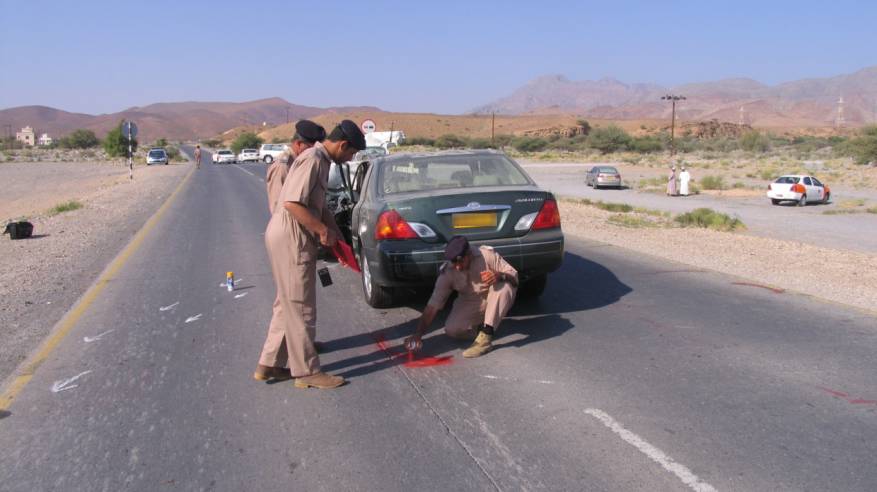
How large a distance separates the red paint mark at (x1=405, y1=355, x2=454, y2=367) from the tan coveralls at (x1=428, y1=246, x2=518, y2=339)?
36 cm

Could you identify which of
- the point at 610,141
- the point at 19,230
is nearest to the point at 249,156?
the point at 610,141

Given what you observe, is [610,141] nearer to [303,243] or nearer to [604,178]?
[604,178]

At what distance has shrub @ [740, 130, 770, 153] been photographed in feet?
265

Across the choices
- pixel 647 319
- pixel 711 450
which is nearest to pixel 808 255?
pixel 647 319

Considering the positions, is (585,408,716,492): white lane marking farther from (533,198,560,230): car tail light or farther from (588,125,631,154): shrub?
(588,125,631,154): shrub

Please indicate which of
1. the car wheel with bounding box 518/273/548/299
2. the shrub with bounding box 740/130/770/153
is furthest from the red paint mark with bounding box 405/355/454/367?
the shrub with bounding box 740/130/770/153

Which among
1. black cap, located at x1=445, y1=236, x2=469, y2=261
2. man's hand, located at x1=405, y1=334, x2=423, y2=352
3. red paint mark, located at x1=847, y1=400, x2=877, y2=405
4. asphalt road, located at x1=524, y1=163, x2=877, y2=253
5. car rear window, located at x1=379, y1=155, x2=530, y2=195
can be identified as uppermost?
car rear window, located at x1=379, y1=155, x2=530, y2=195

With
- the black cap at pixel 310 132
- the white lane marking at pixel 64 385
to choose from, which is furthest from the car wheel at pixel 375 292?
the white lane marking at pixel 64 385

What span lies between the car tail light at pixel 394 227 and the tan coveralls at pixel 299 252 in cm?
164

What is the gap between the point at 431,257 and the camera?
268 inches

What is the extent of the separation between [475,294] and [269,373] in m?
1.78

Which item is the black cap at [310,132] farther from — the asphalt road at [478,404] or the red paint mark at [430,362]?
the red paint mark at [430,362]

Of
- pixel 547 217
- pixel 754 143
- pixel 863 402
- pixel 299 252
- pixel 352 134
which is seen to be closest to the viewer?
pixel 863 402

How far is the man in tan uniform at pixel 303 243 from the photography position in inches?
195
